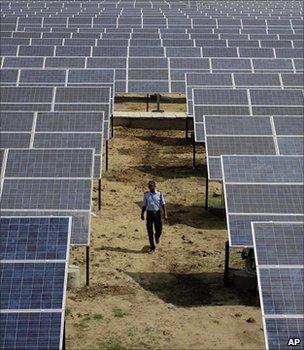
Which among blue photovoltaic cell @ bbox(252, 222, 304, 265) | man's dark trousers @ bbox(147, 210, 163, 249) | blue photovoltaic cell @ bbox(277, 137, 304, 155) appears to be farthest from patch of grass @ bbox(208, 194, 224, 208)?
blue photovoltaic cell @ bbox(252, 222, 304, 265)

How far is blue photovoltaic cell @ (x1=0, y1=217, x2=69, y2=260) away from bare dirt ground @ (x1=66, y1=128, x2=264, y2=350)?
6.53ft

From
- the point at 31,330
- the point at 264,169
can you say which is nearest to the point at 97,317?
the point at 31,330

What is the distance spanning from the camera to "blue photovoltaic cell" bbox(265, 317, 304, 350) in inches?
365

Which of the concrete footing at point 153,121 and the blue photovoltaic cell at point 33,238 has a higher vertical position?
the concrete footing at point 153,121

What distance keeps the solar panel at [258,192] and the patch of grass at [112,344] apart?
2.65 meters

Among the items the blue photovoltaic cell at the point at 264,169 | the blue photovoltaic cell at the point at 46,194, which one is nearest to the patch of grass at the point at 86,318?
the blue photovoltaic cell at the point at 46,194

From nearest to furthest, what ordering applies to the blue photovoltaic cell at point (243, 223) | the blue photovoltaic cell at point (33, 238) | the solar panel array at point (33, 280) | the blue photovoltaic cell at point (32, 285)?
the solar panel array at point (33, 280)
the blue photovoltaic cell at point (32, 285)
the blue photovoltaic cell at point (33, 238)
the blue photovoltaic cell at point (243, 223)

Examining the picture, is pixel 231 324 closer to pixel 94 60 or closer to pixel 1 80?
pixel 1 80

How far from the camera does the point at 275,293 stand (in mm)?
10133

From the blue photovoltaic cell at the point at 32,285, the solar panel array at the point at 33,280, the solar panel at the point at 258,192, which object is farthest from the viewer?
the solar panel at the point at 258,192

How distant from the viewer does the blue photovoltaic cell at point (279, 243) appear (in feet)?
35.1

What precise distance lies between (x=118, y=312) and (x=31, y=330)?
372 cm

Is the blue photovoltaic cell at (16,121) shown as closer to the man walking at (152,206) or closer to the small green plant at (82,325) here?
the man walking at (152,206)

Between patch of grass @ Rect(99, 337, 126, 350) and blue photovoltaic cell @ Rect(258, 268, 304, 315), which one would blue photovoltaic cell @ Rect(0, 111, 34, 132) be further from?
blue photovoltaic cell @ Rect(258, 268, 304, 315)
